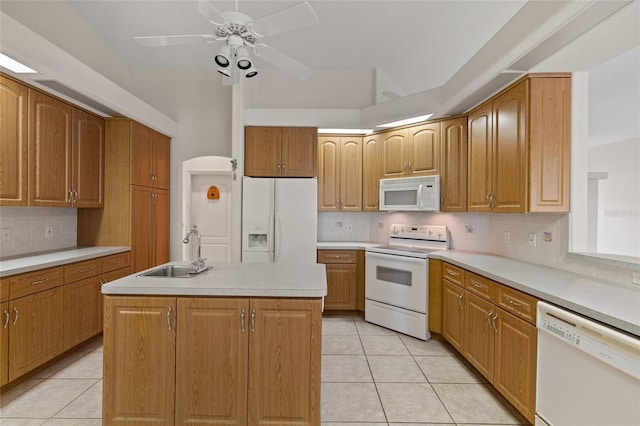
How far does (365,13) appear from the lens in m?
3.36

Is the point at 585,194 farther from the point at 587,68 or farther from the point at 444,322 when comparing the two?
the point at 444,322

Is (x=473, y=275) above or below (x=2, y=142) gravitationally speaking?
below

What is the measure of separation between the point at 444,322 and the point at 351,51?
3.53 metres

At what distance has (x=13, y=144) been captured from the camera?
244cm

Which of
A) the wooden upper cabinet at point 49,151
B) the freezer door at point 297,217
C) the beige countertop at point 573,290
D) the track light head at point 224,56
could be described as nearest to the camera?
the beige countertop at point 573,290

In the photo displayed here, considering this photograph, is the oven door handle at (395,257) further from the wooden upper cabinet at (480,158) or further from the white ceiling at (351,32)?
the white ceiling at (351,32)

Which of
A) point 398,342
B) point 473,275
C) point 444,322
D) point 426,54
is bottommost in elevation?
point 398,342

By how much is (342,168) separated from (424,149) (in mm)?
1089

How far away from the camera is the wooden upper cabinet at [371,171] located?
3.97m

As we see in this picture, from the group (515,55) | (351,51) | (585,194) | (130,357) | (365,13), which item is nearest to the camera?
(130,357)

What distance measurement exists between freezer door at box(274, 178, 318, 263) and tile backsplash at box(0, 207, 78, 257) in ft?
7.60

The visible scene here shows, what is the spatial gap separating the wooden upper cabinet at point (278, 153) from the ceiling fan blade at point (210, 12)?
206cm

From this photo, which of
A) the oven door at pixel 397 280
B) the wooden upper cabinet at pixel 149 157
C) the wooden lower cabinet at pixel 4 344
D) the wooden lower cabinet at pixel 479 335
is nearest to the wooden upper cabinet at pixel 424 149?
the oven door at pixel 397 280

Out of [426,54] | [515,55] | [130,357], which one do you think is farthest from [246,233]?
[426,54]
